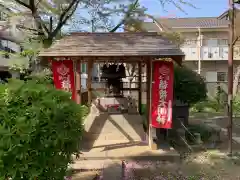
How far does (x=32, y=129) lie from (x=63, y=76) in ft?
13.4

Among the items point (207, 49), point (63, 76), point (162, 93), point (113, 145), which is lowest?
point (113, 145)

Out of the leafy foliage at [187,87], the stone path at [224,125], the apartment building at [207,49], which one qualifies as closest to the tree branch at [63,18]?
the leafy foliage at [187,87]

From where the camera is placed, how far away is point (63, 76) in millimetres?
7305

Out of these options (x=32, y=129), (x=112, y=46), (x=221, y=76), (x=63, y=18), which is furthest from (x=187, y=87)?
(x=221, y=76)

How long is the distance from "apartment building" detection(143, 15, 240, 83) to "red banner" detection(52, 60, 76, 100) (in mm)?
16162

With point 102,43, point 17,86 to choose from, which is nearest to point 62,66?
point 102,43

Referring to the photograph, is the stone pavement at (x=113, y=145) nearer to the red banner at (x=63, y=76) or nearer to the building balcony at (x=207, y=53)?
the red banner at (x=63, y=76)

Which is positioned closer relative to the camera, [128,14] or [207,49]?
[128,14]

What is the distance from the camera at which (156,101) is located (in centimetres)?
729

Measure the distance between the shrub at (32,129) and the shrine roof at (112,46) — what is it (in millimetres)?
3551

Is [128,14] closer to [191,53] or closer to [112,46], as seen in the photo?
[112,46]

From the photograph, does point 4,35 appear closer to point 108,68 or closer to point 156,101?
point 108,68

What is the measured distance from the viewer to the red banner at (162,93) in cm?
717

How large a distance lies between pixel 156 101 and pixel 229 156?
242 centimetres
